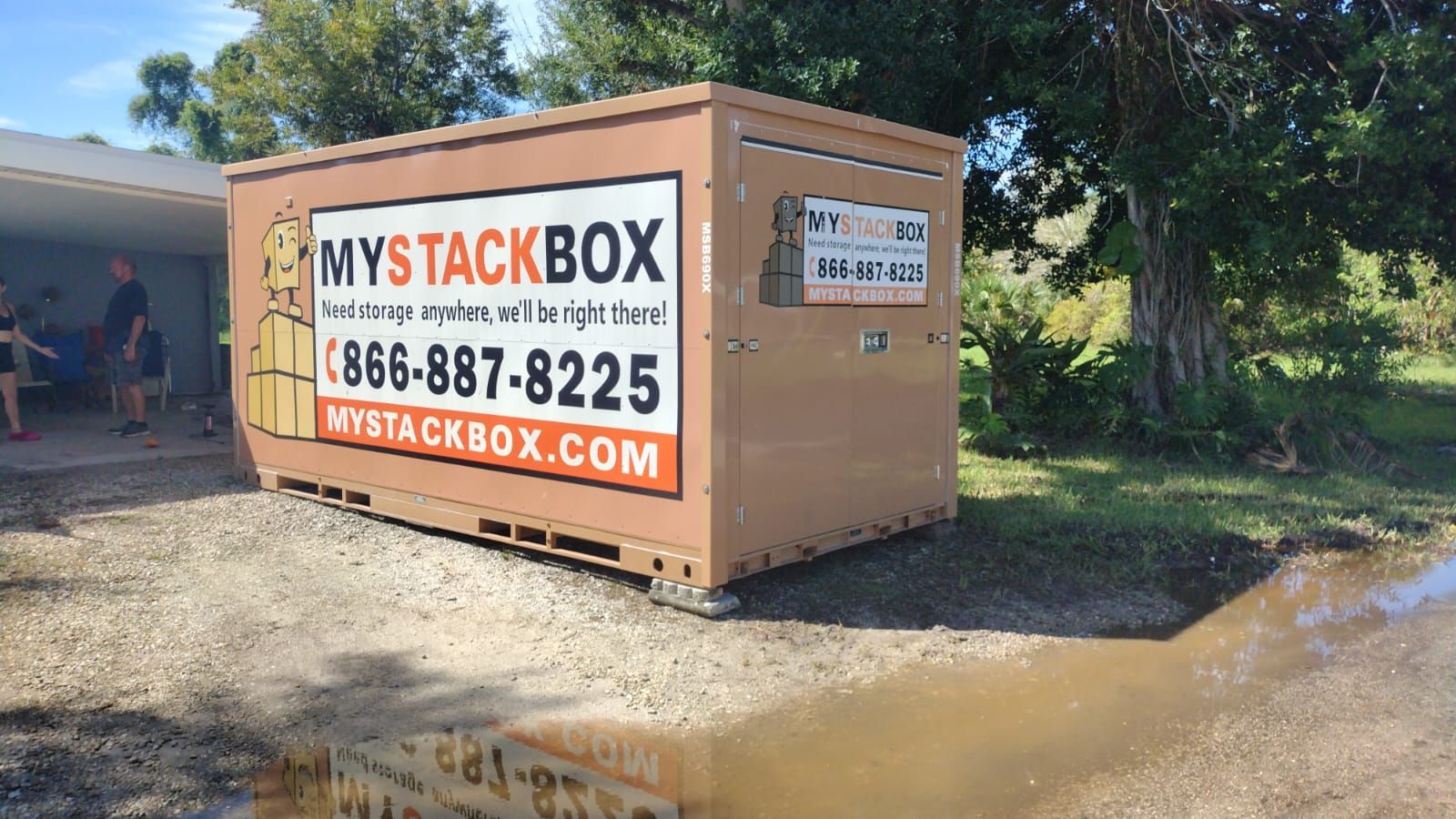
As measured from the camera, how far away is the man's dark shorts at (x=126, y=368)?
12.2 metres

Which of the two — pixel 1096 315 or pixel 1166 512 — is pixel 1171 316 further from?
pixel 1096 315

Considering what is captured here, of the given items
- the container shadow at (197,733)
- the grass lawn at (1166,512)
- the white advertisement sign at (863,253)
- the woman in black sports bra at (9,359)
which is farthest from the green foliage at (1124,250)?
the woman in black sports bra at (9,359)

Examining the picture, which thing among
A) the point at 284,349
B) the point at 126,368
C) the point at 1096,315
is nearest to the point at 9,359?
the point at 126,368

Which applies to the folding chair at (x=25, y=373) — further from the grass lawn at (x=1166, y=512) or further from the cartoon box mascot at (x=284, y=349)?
the grass lawn at (x=1166, y=512)

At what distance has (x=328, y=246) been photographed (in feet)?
28.8

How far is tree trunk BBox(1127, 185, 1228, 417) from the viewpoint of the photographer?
12438 millimetres

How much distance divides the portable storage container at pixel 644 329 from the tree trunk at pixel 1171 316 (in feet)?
17.6

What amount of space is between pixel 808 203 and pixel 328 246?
4.20 meters

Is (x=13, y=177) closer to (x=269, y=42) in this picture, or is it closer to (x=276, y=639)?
(x=276, y=639)

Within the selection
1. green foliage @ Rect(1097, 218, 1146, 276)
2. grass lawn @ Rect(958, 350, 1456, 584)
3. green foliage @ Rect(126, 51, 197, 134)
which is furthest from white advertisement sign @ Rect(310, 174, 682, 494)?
green foliage @ Rect(126, 51, 197, 134)

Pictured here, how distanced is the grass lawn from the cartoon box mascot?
5.62 m

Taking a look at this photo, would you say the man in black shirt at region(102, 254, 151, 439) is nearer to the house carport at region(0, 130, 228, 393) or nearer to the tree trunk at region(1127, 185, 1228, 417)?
the house carport at region(0, 130, 228, 393)

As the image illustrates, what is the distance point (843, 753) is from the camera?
4.88 m

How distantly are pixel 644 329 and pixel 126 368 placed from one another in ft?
27.7
